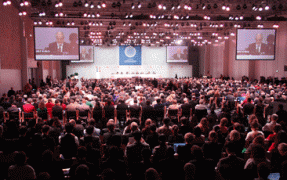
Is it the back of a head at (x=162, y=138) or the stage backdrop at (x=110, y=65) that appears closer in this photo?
the back of a head at (x=162, y=138)

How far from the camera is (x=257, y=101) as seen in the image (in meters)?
11.1

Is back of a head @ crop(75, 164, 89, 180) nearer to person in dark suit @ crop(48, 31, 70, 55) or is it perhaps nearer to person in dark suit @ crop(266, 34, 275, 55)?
person in dark suit @ crop(48, 31, 70, 55)

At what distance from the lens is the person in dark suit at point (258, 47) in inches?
659

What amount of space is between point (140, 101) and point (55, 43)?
655cm

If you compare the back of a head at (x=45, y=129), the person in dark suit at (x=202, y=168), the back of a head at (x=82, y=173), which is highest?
the back of a head at (x=45, y=129)

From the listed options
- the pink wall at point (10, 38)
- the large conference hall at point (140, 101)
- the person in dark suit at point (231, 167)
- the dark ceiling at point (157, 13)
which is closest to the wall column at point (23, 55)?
the large conference hall at point (140, 101)

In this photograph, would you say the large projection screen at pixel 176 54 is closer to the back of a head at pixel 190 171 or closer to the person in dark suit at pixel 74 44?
the person in dark suit at pixel 74 44

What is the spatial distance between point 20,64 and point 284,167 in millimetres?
19594

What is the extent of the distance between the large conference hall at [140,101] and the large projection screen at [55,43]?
0.17 ft

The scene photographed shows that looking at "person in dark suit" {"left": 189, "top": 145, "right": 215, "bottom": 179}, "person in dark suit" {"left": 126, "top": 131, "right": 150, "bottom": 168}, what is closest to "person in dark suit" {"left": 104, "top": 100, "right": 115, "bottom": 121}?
"person in dark suit" {"left": 126, "top": 131, "right": 150, "bottom": 168}

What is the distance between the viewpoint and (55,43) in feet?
48.2

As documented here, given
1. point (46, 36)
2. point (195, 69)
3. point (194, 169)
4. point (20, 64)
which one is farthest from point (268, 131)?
point (195, 69)

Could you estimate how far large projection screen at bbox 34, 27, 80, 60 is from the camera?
47.4 ft

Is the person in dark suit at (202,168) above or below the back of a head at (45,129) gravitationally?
below
